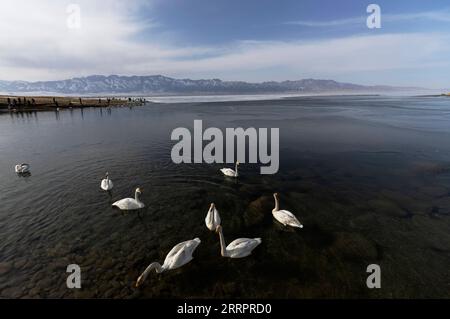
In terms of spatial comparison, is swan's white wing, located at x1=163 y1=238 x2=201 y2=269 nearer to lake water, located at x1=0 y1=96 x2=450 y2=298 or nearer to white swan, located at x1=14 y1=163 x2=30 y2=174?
lake water, located at x1=0 y1=96 x2=450 y2=298

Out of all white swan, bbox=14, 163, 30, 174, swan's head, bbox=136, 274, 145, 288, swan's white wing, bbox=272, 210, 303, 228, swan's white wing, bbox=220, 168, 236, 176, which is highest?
white swan, bbox=14, 163, 30, 174

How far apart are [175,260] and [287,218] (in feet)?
18.9

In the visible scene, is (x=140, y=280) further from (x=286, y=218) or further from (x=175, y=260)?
(x=286, y=218)

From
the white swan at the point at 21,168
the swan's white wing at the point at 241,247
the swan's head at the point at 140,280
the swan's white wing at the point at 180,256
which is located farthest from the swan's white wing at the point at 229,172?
the white swan at the point at 21,168

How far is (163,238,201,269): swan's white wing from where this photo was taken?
906 centimetres

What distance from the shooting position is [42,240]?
34.8 feet

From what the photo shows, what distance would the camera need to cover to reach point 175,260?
9094 mm

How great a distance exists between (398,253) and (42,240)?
1577 cm

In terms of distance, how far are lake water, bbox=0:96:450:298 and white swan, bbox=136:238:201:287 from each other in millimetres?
272

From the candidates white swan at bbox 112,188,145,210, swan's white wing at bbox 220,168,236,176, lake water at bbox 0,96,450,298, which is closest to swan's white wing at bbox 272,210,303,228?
lake water at bbox 0,96,450,298

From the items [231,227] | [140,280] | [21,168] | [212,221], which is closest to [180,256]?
[140,280]

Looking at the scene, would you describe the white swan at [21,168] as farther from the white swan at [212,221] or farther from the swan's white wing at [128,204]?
the white swan at [212,221]

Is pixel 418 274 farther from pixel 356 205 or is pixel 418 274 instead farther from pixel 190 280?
pixel 190 280

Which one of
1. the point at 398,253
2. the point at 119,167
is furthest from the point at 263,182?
the point at 119,167
